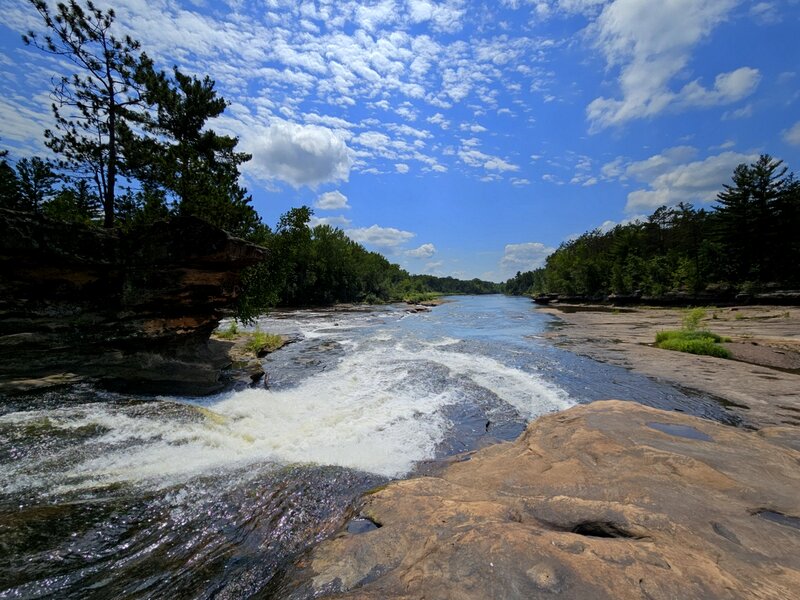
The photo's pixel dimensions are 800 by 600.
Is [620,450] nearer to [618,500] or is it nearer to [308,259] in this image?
[618,500]

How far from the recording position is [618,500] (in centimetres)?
461

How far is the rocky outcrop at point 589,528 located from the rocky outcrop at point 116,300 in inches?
387

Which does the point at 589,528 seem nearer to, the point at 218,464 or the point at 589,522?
the point at 589,522

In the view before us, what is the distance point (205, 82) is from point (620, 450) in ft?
105

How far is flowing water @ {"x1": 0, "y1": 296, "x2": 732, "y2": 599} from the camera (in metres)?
4.07

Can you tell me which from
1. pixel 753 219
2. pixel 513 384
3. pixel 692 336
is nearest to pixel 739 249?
pixel 753 219

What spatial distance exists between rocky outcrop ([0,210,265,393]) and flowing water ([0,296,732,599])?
171 centimetres

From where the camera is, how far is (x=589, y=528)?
406cm

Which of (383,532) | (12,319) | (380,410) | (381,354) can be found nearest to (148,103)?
(12,319)

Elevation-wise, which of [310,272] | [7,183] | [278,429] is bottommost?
[278,429]

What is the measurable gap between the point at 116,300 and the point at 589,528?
46.8 ft

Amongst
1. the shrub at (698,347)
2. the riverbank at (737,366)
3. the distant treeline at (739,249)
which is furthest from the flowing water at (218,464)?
the distant treeline at (739,249)

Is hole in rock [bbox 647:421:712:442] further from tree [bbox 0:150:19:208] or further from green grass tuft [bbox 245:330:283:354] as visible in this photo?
tree [bbox 0:150:19:208]

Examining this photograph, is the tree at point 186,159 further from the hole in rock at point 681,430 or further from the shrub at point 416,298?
the shrub at point 416,298
